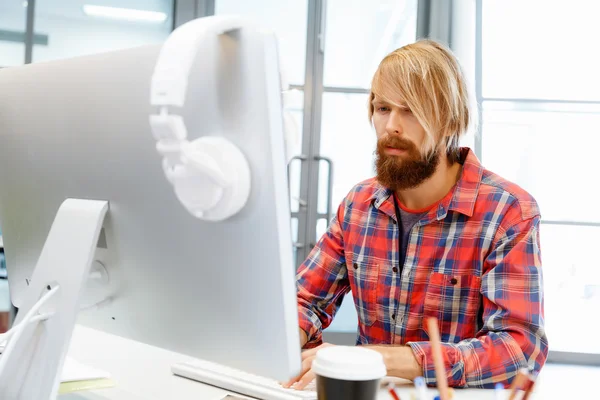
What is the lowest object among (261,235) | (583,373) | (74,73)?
(583,373)

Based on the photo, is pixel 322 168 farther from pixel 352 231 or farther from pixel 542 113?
pixel 352 231

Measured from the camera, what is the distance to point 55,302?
64 cm

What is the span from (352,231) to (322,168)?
1.90 metres

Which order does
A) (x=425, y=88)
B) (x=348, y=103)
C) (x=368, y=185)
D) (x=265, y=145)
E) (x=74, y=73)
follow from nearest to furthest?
1. (x=265, y=145)
2. (x=74, y=73)
3. (x=425, y=88)
4. (x=368, y=185)
5. (x=348, y=103)

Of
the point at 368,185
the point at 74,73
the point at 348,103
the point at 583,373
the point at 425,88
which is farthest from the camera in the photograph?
the point at 348,103

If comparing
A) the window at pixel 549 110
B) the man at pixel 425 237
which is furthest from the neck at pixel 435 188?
the window at pixel 549 110

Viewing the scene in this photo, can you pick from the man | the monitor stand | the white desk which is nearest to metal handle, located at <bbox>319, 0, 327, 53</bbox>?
the man

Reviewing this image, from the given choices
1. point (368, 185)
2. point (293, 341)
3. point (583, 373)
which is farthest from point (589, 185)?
point (293, 341)

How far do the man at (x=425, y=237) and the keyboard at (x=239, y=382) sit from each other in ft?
0.91

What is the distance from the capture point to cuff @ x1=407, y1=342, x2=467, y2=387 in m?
0.88

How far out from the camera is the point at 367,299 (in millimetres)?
1249

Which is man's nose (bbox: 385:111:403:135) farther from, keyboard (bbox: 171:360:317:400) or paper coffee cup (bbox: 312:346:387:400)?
paper coffee cup (bbox: 312:346:387:400)

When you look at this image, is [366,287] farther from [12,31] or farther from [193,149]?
[12,31]

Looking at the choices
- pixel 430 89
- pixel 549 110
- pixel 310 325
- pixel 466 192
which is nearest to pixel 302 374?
pixel 310 325
